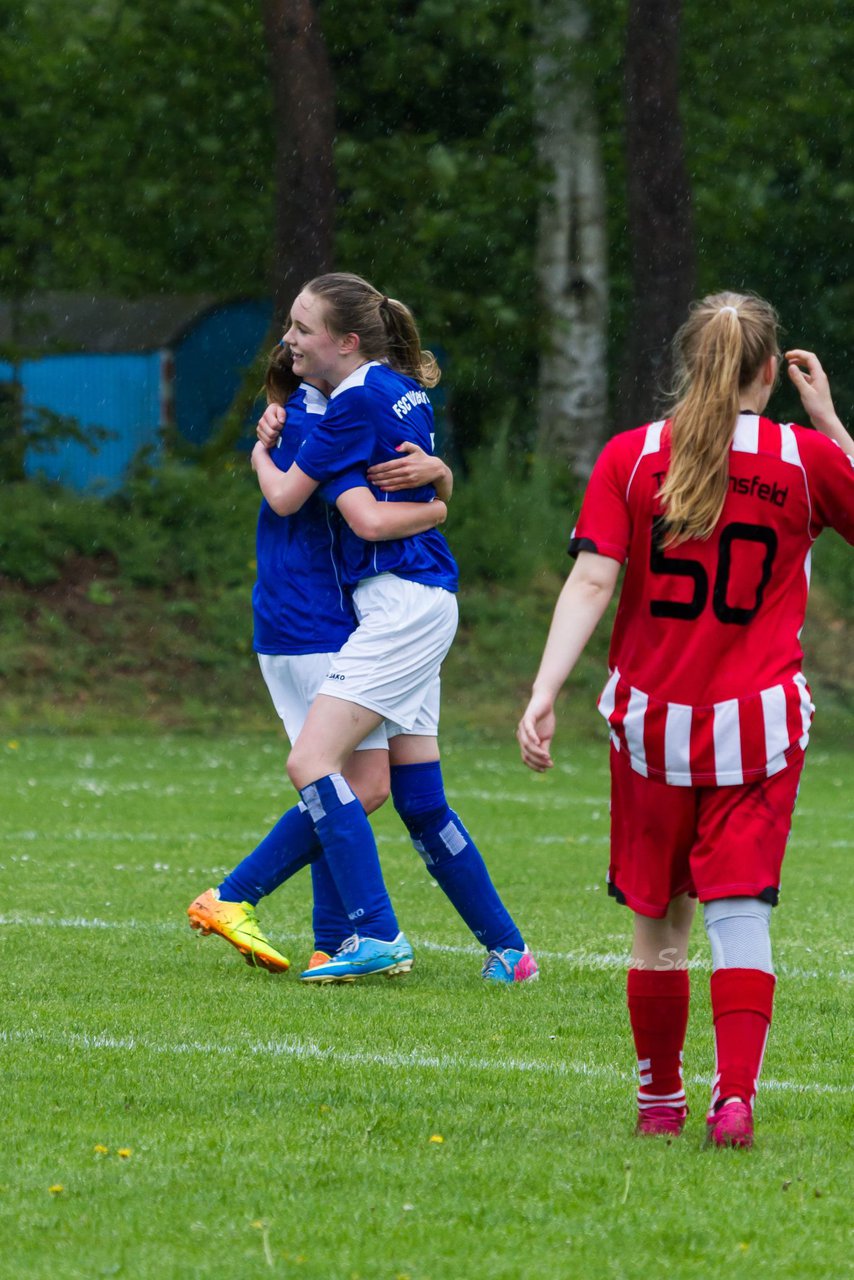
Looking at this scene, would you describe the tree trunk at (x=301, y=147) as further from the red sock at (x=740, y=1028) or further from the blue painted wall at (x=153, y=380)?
the red sock at (x=740, y=1028)

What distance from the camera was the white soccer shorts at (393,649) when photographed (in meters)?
6.28

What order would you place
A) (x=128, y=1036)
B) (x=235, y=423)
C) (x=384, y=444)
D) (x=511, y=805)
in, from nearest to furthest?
1. (x=128, y=1036)
2. (x=384, y=444)
3. (x=511, y=805)
4. (x=235, y=423)

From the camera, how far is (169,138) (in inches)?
1085

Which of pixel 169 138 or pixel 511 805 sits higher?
pixel 169 138

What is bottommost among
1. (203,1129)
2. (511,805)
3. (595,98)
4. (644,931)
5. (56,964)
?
(511,805)

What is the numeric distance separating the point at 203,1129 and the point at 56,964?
2.40m

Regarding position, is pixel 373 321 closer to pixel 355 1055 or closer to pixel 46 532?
pixel 355 1055

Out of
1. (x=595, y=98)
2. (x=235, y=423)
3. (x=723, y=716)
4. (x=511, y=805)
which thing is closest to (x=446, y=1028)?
(x=723, y=716)

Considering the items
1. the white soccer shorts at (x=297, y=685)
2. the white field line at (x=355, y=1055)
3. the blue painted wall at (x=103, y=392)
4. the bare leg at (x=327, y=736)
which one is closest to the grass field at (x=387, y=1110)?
the white field line at (x=355, y=1055)

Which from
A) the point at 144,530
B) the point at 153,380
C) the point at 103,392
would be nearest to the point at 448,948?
the point at 144,530

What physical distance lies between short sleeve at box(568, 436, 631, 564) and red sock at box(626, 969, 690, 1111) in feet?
2.95

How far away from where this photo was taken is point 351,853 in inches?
248

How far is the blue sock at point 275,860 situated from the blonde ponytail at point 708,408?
260cm

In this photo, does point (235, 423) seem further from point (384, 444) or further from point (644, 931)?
point (644, 931)
